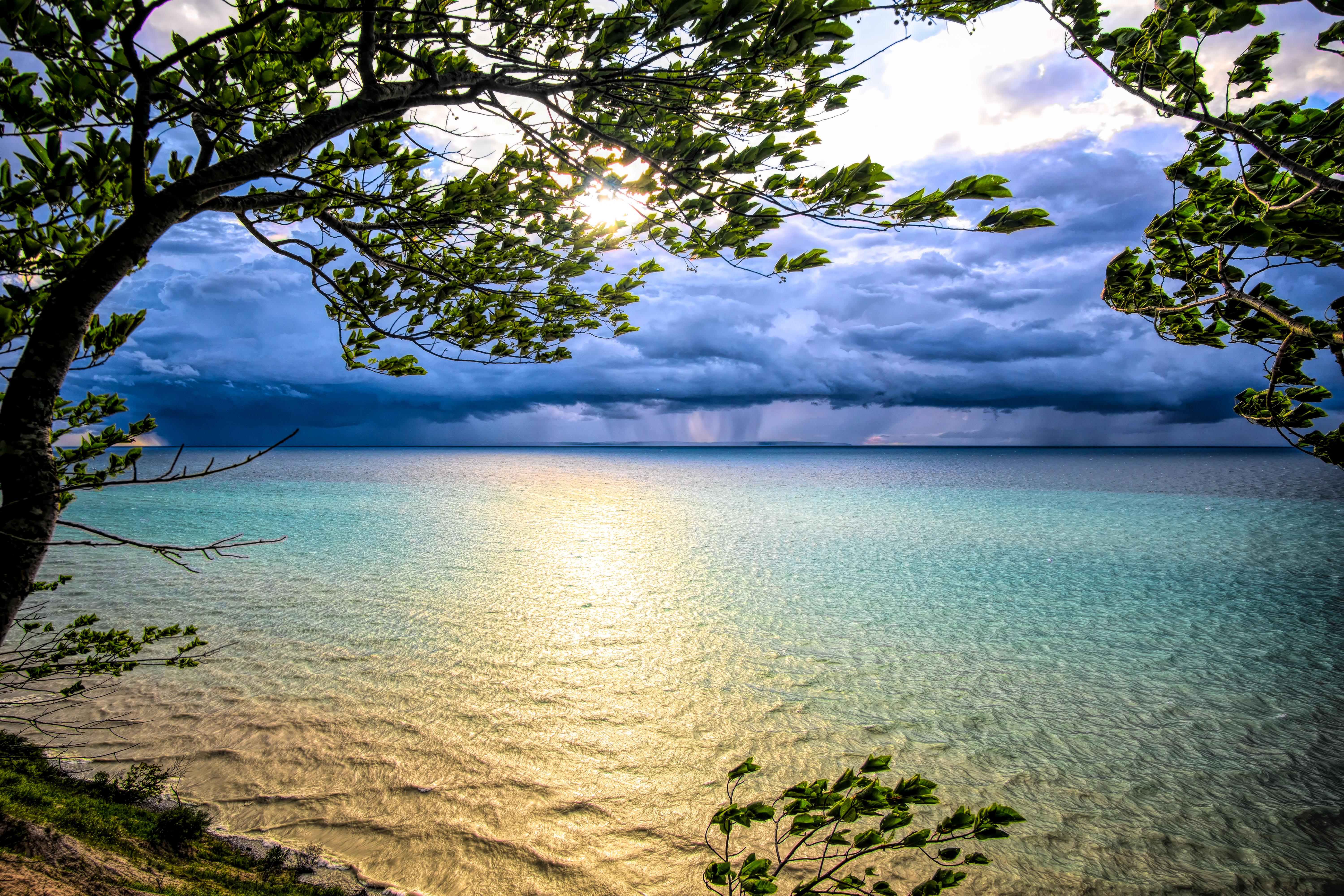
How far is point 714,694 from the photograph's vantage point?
9.63 meters

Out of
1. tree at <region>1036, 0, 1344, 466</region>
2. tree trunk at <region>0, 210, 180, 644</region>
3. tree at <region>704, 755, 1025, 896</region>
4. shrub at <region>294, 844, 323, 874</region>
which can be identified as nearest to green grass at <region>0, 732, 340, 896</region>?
shrub at <region>294, 844, 323, 874</region>

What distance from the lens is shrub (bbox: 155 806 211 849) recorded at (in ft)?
16.4

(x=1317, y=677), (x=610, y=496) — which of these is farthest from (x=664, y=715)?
(x=610, y=496)

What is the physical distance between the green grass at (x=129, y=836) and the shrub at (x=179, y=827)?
0.21 feet

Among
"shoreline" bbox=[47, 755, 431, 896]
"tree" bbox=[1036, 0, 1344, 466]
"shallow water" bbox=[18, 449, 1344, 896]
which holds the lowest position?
"shallow water" bbox=[18, 449, 1344, 896]

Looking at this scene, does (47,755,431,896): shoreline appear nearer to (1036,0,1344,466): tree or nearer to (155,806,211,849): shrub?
(155,806,211,849): shrub

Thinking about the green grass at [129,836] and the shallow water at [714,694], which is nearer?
the green grass at [129,836]

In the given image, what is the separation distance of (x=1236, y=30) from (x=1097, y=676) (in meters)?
11.5

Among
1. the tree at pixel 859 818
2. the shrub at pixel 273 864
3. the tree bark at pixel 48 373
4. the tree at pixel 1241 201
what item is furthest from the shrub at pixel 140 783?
the tree at pixel 1241 201

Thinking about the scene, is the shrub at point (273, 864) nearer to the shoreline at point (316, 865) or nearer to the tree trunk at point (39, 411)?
the shoreline at point (316, 865)

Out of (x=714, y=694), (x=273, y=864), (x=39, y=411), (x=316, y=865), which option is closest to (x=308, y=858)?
(x=316, y=865)

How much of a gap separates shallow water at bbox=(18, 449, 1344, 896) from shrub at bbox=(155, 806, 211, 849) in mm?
509

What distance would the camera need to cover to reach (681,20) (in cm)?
253

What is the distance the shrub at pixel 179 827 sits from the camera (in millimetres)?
4992
